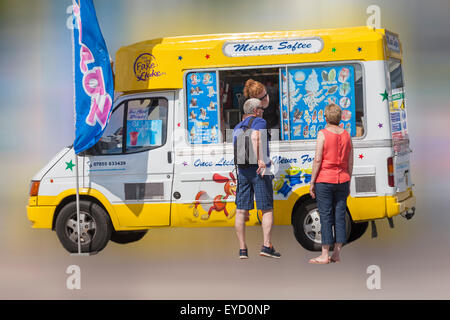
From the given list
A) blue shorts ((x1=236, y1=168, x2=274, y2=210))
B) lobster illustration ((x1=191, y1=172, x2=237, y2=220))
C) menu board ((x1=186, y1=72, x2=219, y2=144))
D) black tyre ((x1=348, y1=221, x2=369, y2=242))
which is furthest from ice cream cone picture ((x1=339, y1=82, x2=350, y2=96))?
black tyre ((x1=348, y1=221, x2=369, y2=242))

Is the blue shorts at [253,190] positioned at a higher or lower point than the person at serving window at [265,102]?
lower

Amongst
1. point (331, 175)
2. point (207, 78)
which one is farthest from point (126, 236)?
point (331, 175)

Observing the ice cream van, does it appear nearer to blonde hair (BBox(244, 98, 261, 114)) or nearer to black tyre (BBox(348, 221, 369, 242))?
black tyre (BBox(348, 221, 369, 242))

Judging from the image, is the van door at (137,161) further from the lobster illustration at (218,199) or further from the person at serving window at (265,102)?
the person at serving window at (265,102)

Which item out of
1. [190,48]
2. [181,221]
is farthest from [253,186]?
[190,48]

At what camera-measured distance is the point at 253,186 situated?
9.27m

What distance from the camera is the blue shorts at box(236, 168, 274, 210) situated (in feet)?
30.2

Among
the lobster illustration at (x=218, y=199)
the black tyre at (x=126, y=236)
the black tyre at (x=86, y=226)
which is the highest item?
the lobster illustration at (x=218, y=199)

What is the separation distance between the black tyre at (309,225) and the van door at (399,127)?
900 mm

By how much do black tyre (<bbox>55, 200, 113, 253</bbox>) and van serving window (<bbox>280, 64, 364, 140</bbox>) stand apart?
2.53 metres

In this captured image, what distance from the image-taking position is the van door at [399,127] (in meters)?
9.77

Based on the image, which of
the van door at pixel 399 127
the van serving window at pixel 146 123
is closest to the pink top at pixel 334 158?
the van door at pixel 399 127

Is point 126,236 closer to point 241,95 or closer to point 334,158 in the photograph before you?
point 241,95

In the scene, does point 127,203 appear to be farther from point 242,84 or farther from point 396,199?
point 396,199
